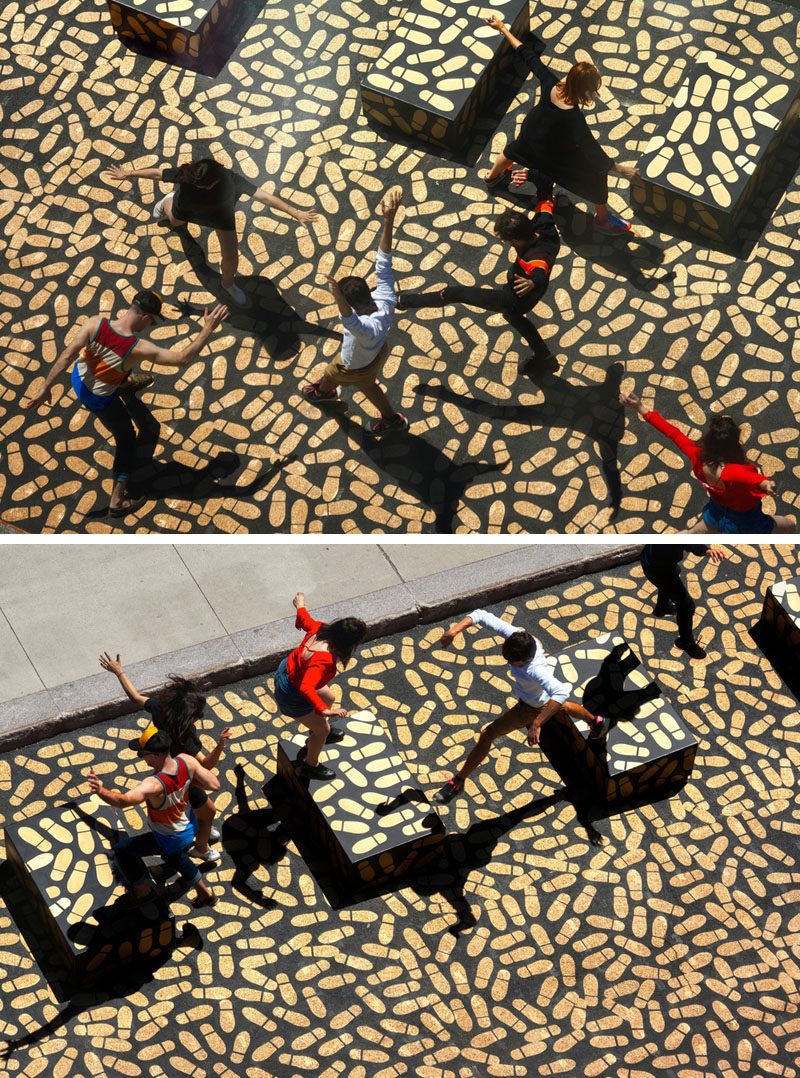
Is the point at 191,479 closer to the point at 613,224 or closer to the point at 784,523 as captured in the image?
the point at 613,224

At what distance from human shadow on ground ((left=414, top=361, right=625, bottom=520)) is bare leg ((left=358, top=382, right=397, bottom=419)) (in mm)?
360

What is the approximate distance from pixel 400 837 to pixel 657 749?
6.42ft

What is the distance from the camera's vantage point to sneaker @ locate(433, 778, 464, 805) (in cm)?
1204

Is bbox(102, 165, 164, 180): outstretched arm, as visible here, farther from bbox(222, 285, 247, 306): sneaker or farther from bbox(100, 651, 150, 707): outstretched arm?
bbox(100, 651, 150, 707): outstretched arm

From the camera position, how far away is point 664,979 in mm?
11398

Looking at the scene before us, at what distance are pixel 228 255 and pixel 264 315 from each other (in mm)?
562

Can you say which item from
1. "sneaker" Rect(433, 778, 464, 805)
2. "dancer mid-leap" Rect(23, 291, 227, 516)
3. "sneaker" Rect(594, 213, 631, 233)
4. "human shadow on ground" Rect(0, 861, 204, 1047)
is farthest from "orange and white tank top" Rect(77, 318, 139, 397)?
"sneaker" Rect(594, 213, 631, 233)

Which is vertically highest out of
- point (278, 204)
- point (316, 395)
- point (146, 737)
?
A: point (278, 204)

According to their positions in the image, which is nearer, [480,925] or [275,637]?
[480,925]

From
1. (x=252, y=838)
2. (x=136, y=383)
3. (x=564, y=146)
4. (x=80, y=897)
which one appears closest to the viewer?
(x=80, y=897)

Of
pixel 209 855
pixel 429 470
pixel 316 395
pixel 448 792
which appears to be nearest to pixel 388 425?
pixel 429 470

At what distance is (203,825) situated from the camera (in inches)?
450

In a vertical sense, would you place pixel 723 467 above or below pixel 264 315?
above

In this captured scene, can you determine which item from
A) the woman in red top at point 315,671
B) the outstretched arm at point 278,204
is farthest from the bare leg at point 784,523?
the outstretched arm at point 278,204
